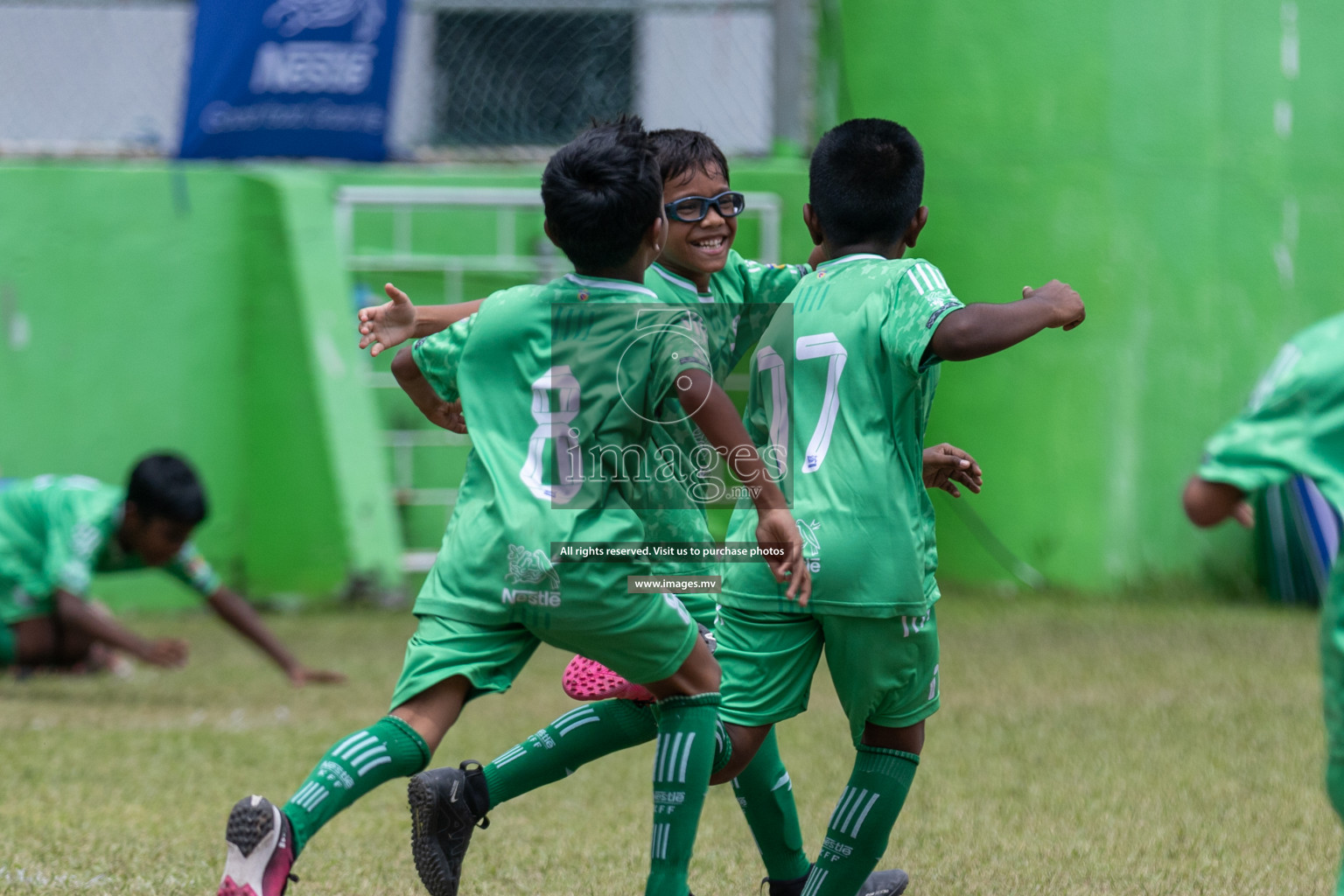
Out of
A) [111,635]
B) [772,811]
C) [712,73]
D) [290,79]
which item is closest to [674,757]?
[772,811]

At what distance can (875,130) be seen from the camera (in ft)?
10.4

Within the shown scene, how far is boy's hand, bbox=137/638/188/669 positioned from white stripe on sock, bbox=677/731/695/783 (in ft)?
12.1

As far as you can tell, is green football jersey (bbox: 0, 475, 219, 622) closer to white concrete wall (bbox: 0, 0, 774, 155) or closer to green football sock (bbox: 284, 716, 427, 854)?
white concrete wall (bbox: 0, 0, 774, 155)

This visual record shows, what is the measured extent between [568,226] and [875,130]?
664 millimetres

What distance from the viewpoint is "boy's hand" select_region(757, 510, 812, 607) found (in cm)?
284

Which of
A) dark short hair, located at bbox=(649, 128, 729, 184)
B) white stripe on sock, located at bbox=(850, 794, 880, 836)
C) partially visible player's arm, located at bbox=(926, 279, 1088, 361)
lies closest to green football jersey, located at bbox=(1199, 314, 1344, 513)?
partially visible player's arm, located at bbox=(926, 279, 1088, 361)

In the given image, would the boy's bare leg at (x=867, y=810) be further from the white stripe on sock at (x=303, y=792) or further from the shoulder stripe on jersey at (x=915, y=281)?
the white stripe on sock at (x=303, y=792)

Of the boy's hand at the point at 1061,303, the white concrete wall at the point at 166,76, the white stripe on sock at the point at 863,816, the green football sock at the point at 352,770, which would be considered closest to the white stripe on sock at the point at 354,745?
the green football sock at the point at 352,770

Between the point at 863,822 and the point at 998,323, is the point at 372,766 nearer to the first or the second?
the point at 863,822

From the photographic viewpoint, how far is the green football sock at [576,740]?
3.41 metres

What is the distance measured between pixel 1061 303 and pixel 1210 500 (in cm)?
65

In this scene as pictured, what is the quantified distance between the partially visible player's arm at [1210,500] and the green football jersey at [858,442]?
0.67 metres

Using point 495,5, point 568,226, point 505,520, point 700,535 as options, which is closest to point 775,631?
point 700,535

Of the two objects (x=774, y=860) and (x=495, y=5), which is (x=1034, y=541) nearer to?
(x=495, y=5)
